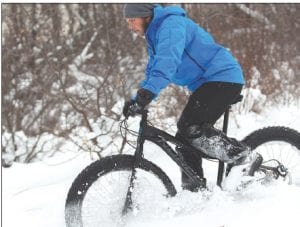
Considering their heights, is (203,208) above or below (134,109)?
below

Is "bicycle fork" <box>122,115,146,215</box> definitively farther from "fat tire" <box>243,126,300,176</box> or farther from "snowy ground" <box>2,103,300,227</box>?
"fat tire" <box>243,126,300,176</box>

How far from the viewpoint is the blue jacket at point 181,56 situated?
10.3 ft

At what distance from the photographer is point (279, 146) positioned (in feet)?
12.9

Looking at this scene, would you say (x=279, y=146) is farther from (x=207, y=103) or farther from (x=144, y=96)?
(x=144, y=96)

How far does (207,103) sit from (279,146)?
0.84m

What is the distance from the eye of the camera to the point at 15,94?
8.30 meters

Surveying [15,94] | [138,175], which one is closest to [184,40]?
[138,175]

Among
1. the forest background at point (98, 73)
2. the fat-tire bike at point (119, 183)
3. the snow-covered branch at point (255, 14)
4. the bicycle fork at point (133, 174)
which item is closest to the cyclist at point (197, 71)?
the fat-tire bike at point (119, 183)

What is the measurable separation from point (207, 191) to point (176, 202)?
25cm

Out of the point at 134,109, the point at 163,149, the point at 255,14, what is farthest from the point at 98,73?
the point at 134,109

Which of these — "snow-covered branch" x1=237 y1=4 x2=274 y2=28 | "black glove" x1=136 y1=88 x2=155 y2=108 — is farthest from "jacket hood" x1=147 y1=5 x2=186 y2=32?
"snow-covered branch" x1=237 y1=4 x2=274 y2=28

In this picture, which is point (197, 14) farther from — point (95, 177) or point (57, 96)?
point (95, 177)

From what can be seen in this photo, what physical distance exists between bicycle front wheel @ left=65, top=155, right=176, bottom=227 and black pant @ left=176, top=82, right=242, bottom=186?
1.29 feet

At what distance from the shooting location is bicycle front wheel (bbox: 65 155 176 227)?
323cm
